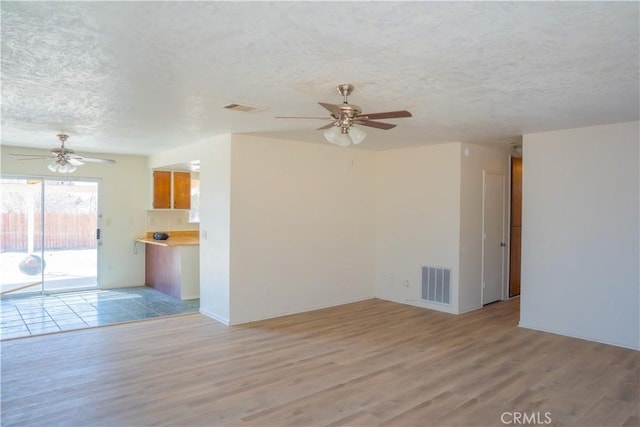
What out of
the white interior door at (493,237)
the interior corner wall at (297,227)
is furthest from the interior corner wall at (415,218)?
the white interior door at (493,237)

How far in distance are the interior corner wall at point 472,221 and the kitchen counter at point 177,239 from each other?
14.0 ft

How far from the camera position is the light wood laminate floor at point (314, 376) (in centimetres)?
305

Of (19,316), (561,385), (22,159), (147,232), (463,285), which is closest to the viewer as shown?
(561,385)

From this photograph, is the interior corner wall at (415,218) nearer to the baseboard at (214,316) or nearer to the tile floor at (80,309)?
the baseboard at (214,316)

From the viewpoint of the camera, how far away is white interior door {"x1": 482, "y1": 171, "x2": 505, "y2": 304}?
21.6 ft

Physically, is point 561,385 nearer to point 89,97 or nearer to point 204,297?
point 204,297

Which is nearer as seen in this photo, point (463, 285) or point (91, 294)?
point (463, 285)

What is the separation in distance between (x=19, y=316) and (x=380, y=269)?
533 cm

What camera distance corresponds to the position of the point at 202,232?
5996 mm

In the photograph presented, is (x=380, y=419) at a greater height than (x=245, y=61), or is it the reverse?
(x=245, y=61)

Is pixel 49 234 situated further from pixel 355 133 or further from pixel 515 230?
pixel 515 230

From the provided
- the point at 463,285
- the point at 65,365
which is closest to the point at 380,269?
the point at 463,285

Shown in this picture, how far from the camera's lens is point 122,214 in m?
8.09

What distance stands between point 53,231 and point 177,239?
2128 mm
